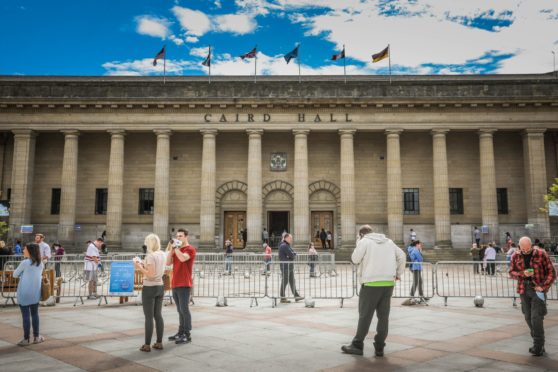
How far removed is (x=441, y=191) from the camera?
3105cm

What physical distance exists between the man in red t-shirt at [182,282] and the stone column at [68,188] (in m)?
25.6

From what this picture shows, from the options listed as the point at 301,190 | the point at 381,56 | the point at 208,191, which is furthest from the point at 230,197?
the point at 381,56

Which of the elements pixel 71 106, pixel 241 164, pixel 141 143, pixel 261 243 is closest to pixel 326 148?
pixel 241 164

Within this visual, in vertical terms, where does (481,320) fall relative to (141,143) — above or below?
below

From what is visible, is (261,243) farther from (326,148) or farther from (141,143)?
(141,143)

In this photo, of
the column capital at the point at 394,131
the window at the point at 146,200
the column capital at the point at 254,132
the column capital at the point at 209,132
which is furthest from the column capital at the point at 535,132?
the window at the point at 146,200

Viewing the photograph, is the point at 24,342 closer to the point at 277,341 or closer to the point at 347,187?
the point at 277,341

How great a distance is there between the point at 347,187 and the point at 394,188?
3.18 m

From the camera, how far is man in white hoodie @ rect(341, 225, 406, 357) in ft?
23.6

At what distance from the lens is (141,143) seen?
33906 millimetres

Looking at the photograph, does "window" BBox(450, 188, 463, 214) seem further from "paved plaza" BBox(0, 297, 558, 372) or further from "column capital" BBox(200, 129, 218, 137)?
"paved plaza" BBox(0, 297, 558, 372)

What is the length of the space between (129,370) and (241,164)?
27799 millimetres

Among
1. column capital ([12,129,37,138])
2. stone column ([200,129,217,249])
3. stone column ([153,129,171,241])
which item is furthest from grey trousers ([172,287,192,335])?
column capital ([12,129,37,138])

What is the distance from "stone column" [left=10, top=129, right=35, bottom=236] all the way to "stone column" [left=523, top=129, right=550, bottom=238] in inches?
1335
